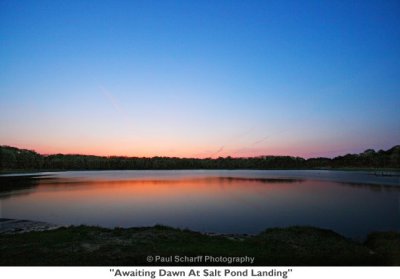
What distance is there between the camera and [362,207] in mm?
39188

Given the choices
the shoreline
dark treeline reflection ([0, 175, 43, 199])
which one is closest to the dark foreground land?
the shoreline

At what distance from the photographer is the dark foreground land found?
559 inches

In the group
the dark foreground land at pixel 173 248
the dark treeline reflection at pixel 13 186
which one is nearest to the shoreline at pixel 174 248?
the dark foreground land at pixel 173 248

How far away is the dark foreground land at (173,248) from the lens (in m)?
14.2

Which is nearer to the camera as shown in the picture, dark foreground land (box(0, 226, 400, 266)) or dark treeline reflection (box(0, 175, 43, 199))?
dark foreground land (box(0, 226, 400, 266))

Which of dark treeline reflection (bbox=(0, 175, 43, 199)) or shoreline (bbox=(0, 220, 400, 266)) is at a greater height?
shoreline (bbox=(0, 220, 400, 266))

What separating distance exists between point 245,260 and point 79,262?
23.4 ft

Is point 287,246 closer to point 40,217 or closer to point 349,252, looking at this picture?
point 349,252

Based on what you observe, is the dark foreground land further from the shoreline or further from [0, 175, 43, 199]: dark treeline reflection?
[0, 175, 43, 199]: dark treeline reflection

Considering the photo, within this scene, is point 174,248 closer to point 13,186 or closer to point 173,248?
point 173,248

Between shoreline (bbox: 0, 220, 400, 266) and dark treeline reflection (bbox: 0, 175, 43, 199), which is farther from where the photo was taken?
dark treeline reflection (bbox: 0, 175, 43, 199)

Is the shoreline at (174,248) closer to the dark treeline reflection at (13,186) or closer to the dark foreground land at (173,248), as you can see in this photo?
the dark foreground land at (173,248)

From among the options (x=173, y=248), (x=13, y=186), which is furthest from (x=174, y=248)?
(x=13, y=186)
